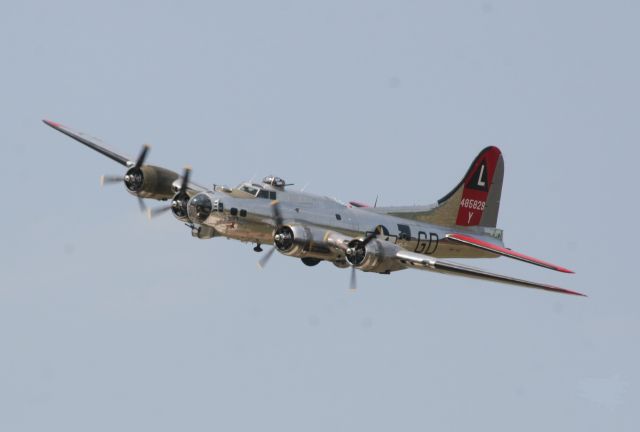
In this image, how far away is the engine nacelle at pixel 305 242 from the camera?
150 feet

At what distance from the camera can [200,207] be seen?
4550 cm

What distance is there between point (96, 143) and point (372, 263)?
17098 mm

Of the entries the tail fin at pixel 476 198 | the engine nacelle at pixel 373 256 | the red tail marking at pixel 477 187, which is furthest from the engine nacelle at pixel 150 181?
the red tail marking at pixel 477 187

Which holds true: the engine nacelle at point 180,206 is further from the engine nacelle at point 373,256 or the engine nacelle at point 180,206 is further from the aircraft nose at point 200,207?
the engine nacelle at point 373,256

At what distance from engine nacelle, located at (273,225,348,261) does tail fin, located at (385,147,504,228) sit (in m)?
7.46

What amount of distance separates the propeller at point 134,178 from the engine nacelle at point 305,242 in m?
8.32

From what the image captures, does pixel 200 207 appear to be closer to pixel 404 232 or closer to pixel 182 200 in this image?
pixel 182 200

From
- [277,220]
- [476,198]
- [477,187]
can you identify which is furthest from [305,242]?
[477,187]

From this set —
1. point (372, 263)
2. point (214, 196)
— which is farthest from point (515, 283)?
point (214, 196)

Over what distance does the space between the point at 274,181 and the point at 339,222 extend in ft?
10.4

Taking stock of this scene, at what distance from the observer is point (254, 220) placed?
46.4m

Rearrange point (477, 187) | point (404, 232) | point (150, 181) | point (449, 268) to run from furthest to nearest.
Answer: point (477, 187) → point (150, 181) → point (404, 232) → point (449, 268)

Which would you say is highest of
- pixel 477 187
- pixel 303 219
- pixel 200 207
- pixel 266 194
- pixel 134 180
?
pixel 477 187

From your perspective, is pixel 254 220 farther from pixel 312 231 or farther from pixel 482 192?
pixel 482 192
